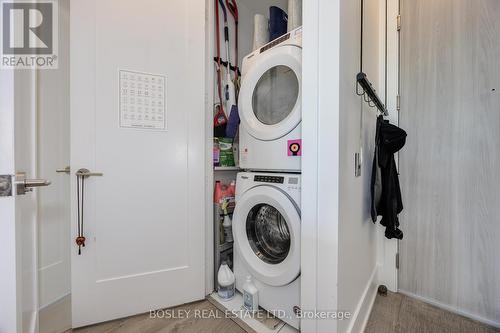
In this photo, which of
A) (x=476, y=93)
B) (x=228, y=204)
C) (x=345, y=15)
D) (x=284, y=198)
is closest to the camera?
(x=345, y=15)

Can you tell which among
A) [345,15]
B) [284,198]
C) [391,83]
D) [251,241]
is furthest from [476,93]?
[251,241]

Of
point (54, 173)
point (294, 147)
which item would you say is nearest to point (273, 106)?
point (294, 147)

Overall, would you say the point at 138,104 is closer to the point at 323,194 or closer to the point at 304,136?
the point at 304,136

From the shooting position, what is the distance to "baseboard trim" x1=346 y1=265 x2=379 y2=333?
112 cm

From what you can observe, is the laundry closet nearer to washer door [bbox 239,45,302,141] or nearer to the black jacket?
washer door [bbox 239,45,302,141]

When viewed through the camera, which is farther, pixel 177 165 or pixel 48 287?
pixel 177 165

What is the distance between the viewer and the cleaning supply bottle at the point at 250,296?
1324 millimetres

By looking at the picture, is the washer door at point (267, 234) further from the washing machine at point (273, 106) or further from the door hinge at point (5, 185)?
the door hinge at point (5, 185)

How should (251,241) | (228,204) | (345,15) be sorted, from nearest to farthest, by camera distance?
(345,15) → (251,241) → (228,204)

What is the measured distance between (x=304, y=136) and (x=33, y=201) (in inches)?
46.7

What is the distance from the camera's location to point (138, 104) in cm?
135

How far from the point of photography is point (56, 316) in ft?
4.24

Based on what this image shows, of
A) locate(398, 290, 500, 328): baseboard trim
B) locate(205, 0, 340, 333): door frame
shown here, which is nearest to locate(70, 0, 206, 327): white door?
locate(205, 0, 340, 333): door frame

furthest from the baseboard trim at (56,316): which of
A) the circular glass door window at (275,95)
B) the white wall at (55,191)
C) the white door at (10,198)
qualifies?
the circular glass door window at (275,95)
